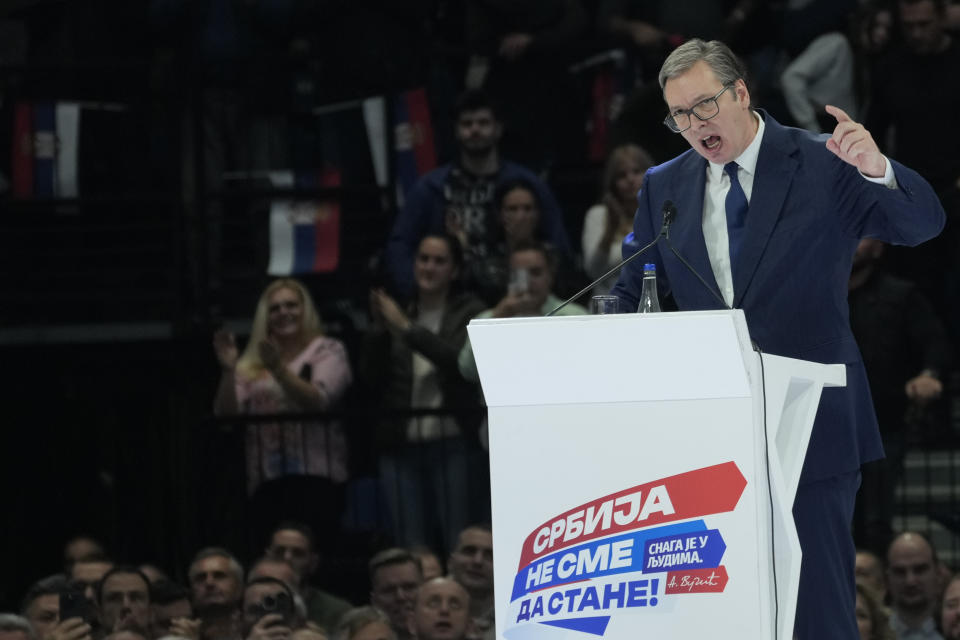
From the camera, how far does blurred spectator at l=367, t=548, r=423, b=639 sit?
648 cm

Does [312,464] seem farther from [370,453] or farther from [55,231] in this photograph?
[55,231]

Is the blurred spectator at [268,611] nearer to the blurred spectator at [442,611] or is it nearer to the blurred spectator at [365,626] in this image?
the blurred spectator at [365,626]

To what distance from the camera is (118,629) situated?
20.4 ft

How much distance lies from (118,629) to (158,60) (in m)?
3.22

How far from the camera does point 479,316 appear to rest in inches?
276

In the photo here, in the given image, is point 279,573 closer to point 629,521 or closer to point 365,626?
point 365,626

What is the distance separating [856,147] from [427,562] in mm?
3744

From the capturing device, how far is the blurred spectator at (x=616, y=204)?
7184mm

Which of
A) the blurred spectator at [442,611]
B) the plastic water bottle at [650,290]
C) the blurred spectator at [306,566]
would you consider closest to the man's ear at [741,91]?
the plastic water bottle at [650,290]

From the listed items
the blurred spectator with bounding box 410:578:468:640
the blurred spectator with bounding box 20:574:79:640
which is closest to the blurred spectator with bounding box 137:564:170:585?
the blurred spectator with bounding box 20:574:79:640

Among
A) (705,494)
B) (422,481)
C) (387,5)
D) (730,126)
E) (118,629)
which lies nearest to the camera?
(705,494)

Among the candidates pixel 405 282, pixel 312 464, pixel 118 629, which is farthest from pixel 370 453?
pixel 118 629

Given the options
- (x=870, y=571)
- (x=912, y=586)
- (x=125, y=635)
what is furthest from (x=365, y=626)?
(x=912, y=586)

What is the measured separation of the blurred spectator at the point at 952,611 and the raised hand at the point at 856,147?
9.89ft
